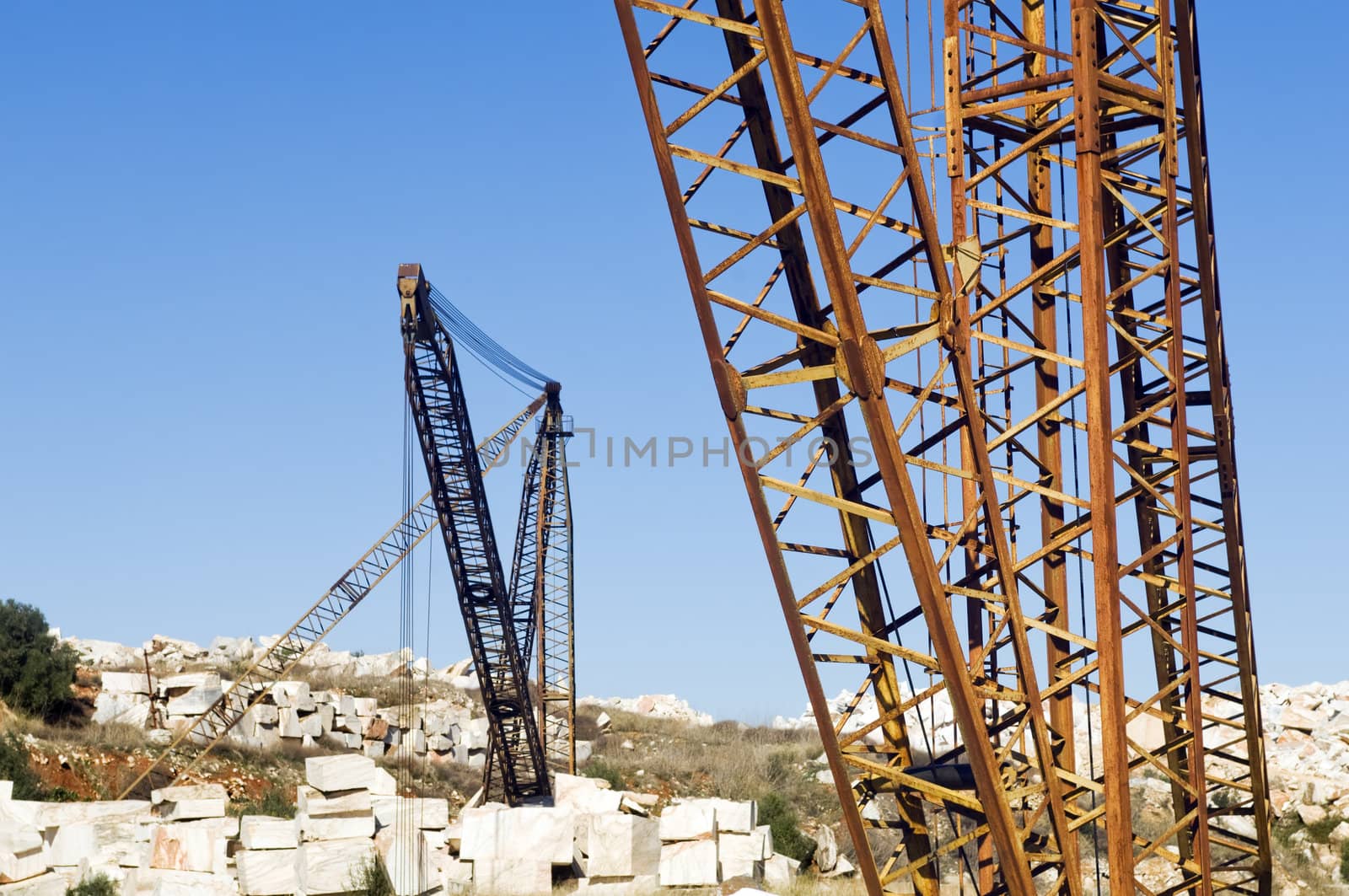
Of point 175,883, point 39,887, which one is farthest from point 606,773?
point 175,883

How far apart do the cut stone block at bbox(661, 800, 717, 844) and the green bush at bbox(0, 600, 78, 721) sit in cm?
2505

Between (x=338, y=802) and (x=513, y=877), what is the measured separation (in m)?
3.84

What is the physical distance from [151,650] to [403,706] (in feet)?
42.3

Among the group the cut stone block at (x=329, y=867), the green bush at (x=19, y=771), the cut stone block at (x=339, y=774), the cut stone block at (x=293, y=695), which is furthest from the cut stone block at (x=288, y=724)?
the cut stone block at (x=329, y=867)

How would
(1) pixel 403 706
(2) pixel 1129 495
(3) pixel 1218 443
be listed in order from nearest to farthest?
(2) pixel 1129 495, (3) pixel 1218 443, (1) pixel 403 706

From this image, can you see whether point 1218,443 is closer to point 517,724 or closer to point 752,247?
point 752,247

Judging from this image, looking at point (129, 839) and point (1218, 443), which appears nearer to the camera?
point (1218, 443)

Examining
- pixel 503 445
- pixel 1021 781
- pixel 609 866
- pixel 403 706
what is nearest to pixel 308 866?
pixel 609 866

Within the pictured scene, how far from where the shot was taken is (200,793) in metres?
33.6

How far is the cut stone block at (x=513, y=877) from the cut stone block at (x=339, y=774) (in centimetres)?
320

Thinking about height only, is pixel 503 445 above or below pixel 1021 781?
above

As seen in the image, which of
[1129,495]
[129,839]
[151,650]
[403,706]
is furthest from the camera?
[151,650]

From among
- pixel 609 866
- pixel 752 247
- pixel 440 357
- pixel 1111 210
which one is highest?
pixel 440 357

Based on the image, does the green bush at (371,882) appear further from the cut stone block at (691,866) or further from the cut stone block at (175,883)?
the cut stone block at (691,866)
